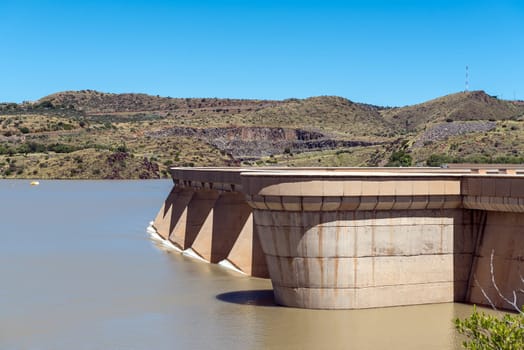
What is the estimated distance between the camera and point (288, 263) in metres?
21.8

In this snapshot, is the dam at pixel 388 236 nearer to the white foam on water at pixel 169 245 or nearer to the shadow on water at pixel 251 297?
the shadow on water at pixel 251 297

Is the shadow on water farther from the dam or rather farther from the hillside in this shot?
the hillside

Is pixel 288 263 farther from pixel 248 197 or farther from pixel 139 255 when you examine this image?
pixel 139 255

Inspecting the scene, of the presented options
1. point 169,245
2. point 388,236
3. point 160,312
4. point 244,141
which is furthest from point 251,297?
point 244,141

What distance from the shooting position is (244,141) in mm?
172250

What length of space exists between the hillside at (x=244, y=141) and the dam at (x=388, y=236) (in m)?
57.1

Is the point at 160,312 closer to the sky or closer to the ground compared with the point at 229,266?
closer to the ground

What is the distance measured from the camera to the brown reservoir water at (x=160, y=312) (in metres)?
20.3

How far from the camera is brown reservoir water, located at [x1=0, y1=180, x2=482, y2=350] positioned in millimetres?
20312

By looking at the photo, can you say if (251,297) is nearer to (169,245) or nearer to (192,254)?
(192,254)

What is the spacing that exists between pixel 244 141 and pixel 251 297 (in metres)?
148

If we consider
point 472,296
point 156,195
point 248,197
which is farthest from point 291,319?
point 156,195

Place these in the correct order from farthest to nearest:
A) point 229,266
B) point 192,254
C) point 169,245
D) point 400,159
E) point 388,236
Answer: point 400,159 → point 169,245 → point 192,254 → point 229,266 → point 388,236

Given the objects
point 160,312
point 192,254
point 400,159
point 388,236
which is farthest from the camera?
point 400,159
